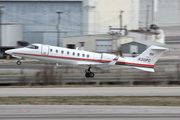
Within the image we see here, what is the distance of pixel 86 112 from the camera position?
1212 cm

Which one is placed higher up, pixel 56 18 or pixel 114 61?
pixel 56 18

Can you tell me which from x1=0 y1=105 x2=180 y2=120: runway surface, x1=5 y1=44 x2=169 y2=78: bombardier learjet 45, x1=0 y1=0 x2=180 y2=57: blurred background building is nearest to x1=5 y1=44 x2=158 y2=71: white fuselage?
x1=5 y1=44 x2=169 y2=78: bombardier learjet 45

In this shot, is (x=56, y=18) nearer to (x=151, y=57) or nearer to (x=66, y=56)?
(x=66, y=56)

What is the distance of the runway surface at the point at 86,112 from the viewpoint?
11.0 meters

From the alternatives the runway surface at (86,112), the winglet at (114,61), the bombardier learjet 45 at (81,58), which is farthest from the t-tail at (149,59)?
the runway surface at (86,112)

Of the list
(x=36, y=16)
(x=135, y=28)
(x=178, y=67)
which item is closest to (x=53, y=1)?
(x=36, y=16)

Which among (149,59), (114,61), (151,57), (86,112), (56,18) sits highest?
(56,18)

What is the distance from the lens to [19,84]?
2333cm

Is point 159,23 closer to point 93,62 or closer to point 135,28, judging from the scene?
point 135,28

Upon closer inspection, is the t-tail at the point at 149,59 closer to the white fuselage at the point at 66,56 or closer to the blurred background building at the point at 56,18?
the white fuselage at the point at 66,56

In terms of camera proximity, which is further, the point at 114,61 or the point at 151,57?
the point at 151,57

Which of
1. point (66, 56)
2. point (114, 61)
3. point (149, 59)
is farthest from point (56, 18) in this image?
point (114, 61)

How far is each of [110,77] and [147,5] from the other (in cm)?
6218

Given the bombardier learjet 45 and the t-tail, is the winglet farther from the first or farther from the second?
the t-tail
